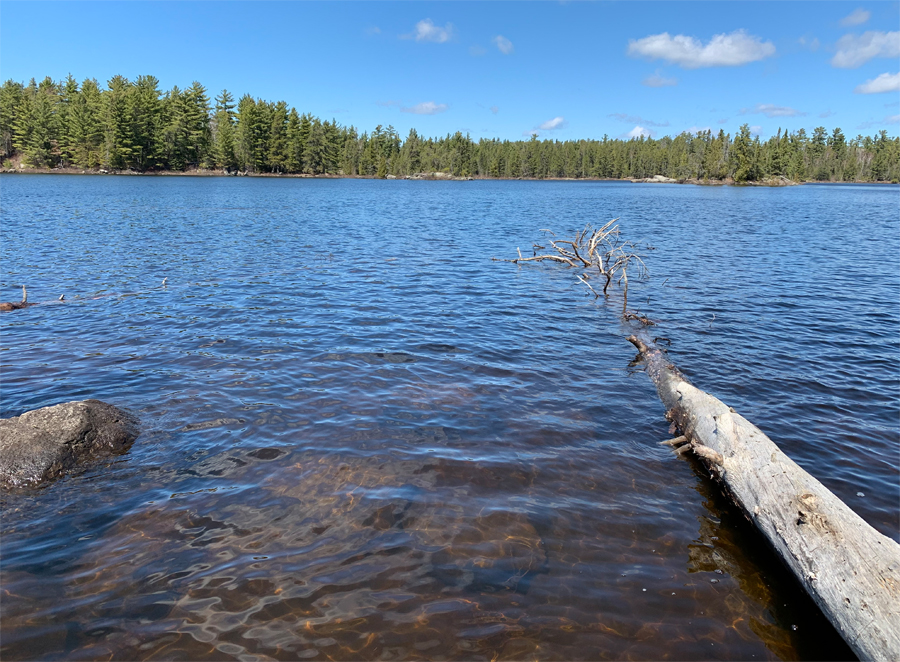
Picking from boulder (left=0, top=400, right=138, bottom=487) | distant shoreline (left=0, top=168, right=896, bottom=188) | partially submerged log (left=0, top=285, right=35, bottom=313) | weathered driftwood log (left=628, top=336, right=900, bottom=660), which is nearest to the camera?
weathered driftwood log (left=628, top=336, right=900, bottom=660)

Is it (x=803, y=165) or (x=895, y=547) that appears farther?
(x=803, y=165)

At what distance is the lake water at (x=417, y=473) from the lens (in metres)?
4.60

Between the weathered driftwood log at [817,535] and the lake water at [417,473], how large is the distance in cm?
41

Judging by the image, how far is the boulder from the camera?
6.52 meters

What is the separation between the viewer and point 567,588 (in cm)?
504

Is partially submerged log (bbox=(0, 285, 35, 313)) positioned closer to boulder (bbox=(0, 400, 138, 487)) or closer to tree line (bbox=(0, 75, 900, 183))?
boulder (bbox=(0, 400, 138, 487))

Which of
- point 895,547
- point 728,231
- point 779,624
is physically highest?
point 728,231

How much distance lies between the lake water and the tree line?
106m

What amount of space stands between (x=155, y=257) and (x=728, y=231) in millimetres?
35398

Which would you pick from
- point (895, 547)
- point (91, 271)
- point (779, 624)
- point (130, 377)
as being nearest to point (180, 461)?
point (130, 377)

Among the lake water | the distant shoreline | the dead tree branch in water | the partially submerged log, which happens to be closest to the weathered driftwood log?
the lake water

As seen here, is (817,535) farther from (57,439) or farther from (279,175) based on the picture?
(279,175)

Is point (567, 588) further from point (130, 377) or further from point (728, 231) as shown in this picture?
point (728, 231)

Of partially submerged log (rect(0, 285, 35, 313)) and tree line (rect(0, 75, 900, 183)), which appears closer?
partially submerged log (rect(0, 285, 35, 313))
